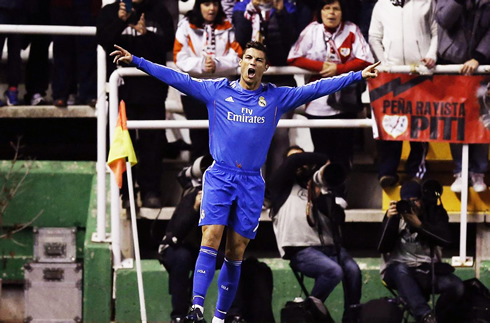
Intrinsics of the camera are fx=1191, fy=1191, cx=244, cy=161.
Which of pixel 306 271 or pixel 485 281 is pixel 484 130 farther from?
pixel 306 271

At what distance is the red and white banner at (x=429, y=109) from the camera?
37.6ft

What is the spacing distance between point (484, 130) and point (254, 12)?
2481 millimetres

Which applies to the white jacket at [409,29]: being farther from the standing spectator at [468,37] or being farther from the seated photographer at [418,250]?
the seated photographer at [418,250]

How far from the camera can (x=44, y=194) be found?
1225cm

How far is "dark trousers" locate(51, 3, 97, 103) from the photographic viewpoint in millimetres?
12164

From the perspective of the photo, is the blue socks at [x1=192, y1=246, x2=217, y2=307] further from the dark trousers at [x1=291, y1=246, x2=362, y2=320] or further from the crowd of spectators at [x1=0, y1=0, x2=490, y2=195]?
the crowd of spectators at [x1=0, y1=0, x2=490, y2=195]

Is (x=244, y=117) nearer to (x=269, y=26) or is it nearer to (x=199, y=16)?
(x=269, y=26)

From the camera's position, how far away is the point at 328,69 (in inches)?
444

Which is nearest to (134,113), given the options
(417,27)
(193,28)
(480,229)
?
(193,28)

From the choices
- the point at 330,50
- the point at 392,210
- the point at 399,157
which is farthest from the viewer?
the point at 399,157

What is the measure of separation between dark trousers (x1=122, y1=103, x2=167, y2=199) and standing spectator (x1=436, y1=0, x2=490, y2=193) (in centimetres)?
285

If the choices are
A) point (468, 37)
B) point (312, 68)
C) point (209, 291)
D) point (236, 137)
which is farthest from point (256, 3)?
point (209, 291)

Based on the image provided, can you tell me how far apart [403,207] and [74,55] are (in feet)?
12.8

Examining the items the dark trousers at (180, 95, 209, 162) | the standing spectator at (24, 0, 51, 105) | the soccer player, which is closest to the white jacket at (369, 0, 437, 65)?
the dark trousers at (180, 95, 209, 162)
